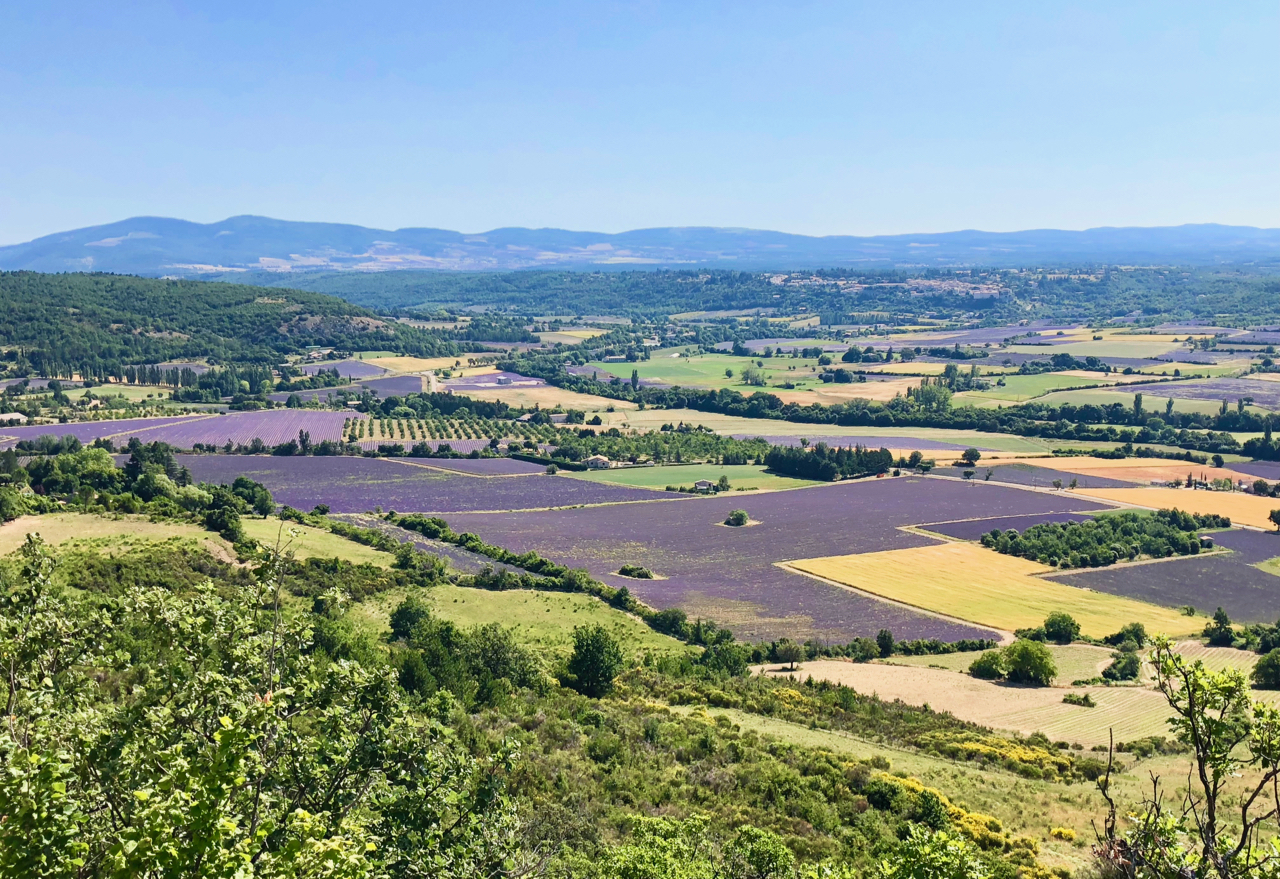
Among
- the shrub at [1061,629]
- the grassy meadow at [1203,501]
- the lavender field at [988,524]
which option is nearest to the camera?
the shrub at [1061,629]

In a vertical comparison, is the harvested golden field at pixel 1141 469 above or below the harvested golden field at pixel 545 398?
below

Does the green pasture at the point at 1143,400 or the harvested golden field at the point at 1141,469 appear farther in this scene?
the green pasture at the point at 1143,400

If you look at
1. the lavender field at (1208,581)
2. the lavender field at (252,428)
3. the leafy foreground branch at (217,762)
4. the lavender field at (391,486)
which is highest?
the leafy foreground branch at (217,762)

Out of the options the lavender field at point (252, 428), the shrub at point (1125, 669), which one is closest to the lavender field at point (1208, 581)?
the shrub at point (1125, 669)

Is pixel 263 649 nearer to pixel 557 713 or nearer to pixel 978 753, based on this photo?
pixel 557 713

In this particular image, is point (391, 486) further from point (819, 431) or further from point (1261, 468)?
point (1261, 468)

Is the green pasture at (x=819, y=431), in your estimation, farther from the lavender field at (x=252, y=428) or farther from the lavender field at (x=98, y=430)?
the lavender field at (x=98, y=430)

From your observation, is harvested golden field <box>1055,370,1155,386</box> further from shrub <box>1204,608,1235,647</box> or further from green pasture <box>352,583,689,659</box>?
green pasture <box>352,583,689,659</box>

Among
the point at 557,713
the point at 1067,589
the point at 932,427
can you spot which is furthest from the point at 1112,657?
the point at 932,427
